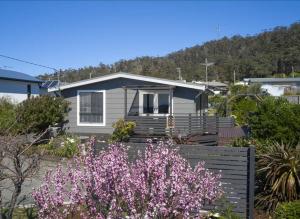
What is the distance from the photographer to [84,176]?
5.03 meters

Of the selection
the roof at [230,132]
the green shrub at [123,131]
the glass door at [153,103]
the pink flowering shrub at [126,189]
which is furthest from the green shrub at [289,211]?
the glass door at [153,103]

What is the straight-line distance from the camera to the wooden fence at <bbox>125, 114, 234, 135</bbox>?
20.2 metres

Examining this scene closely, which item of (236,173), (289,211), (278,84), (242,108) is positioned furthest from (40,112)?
(278,84)

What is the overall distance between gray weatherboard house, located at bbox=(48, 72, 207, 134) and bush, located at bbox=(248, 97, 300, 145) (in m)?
8.79

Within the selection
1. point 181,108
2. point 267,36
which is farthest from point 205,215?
point 267,36

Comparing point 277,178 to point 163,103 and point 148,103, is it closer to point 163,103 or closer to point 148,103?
point 163,103

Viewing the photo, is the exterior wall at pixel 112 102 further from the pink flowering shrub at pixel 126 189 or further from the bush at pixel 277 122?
the pink flowering shrub at pixel 126 189

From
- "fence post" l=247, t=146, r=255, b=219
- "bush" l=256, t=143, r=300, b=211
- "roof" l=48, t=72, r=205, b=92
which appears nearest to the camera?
"fence post" l=247, t=146, r=255, b=219

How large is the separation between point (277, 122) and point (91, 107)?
514 inches

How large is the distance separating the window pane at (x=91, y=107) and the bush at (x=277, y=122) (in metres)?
11.2

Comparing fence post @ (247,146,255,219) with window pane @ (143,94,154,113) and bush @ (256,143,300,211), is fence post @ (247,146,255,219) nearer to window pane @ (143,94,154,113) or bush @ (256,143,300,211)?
bush @ (256,143,300,211)

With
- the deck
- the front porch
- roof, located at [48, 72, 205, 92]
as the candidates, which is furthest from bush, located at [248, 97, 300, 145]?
roof, located at [48, 72, 205, 92]

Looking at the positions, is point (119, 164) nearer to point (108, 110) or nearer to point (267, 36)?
point (108, 110)

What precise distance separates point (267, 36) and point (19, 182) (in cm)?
12728
